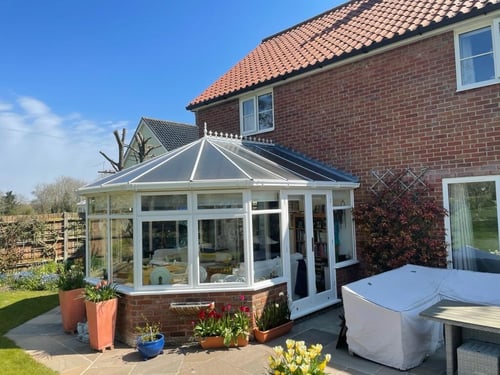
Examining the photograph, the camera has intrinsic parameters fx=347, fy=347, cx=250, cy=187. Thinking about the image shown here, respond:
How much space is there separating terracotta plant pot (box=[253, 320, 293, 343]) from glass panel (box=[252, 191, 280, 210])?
2.40m

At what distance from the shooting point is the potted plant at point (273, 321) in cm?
668

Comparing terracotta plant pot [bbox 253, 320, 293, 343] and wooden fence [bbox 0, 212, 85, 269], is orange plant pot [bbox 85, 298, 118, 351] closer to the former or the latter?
terracotta plant pot [bbox 253, 320, 293, 343]

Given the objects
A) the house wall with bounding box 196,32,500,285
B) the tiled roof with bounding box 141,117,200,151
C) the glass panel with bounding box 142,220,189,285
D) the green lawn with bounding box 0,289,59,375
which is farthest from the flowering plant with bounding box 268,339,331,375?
the tiled roof with bounding box 141,117,200,151

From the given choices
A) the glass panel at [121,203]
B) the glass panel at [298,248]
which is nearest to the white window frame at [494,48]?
the glass panel at [298,248]

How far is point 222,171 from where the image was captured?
7234 mm

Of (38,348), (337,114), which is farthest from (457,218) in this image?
(38,348)

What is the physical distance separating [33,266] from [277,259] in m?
11.6

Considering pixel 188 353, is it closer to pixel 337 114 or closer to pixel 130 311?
pixel 130 311

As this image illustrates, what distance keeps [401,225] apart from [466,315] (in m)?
3.40

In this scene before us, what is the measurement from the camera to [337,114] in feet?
32.8

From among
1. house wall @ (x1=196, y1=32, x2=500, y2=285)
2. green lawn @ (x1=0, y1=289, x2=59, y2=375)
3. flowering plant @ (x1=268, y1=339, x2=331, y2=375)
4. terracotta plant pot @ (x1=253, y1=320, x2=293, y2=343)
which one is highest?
house wall @ (x1=196, y1=32, x2=500, y2=285)

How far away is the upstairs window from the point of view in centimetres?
1182

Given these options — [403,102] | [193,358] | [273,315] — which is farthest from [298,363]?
[403,102]

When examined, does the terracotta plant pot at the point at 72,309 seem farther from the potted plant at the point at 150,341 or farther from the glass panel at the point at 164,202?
the glass panel at the point at 164,202
